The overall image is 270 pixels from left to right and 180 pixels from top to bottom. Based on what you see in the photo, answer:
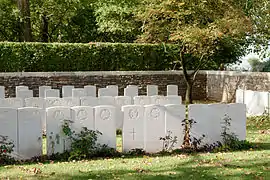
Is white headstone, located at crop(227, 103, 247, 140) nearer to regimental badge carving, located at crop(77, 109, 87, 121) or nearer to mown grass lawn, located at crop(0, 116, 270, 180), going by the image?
mown grass lawn, located at crop(0, 116, 270, 180)

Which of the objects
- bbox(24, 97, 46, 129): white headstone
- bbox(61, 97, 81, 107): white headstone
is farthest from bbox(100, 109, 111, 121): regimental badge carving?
bbox(24, 97, 46, 129): white headstone

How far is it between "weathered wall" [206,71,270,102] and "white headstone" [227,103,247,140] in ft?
24.9

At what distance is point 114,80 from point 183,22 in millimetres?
4191

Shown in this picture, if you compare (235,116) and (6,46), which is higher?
(6,46)

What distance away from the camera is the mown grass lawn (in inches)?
212

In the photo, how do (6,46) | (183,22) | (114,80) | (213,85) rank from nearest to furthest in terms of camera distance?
(183,22) → (6,46) → (114,80) → (213,85)

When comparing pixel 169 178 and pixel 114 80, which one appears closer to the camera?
pixel 169 178

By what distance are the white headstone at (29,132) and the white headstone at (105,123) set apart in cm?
97

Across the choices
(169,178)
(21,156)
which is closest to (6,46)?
(21,156)

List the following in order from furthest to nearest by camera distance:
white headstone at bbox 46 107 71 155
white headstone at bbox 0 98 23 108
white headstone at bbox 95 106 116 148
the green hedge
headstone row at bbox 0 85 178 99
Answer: the green hedge
headstone row at bbox 0 85 178 99
white headstone at bbox 0 98 23 108
white headstone at bbox 95 106 116 148
white headstone at bbox 46 107 71 155

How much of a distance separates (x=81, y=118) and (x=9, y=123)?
1159 millimetres

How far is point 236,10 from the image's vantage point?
1322 cm

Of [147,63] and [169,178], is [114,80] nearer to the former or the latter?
[147,63]

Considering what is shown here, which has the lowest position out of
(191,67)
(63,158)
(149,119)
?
(63,158)
